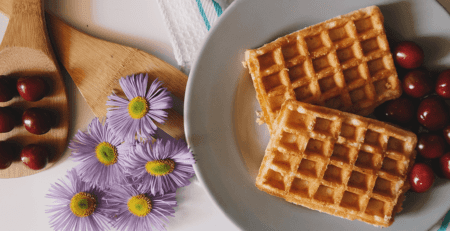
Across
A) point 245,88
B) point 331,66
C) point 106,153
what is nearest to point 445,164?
point 331,66

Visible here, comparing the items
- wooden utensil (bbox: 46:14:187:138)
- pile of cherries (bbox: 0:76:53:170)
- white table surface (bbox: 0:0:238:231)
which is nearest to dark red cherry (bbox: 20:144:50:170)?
pile of cherries (bbox: 0:76:53:170)

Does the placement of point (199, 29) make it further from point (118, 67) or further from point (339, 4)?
point (339, 4)

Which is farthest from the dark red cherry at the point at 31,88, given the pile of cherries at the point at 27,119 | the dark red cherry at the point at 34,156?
the dark red cherry at the point at 34,156

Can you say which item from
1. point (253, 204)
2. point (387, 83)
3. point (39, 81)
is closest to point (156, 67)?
point (39, 81)

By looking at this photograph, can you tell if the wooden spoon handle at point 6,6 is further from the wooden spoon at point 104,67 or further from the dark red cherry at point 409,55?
the dark red cherry at point 409,55

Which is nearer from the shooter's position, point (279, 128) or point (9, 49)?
point (279, 128)

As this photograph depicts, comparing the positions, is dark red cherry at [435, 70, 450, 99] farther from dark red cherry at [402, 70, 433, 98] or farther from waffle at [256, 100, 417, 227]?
waffle at [256, 100, 417, 227]

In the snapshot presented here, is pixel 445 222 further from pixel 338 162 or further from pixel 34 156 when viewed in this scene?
pixel 34 156
